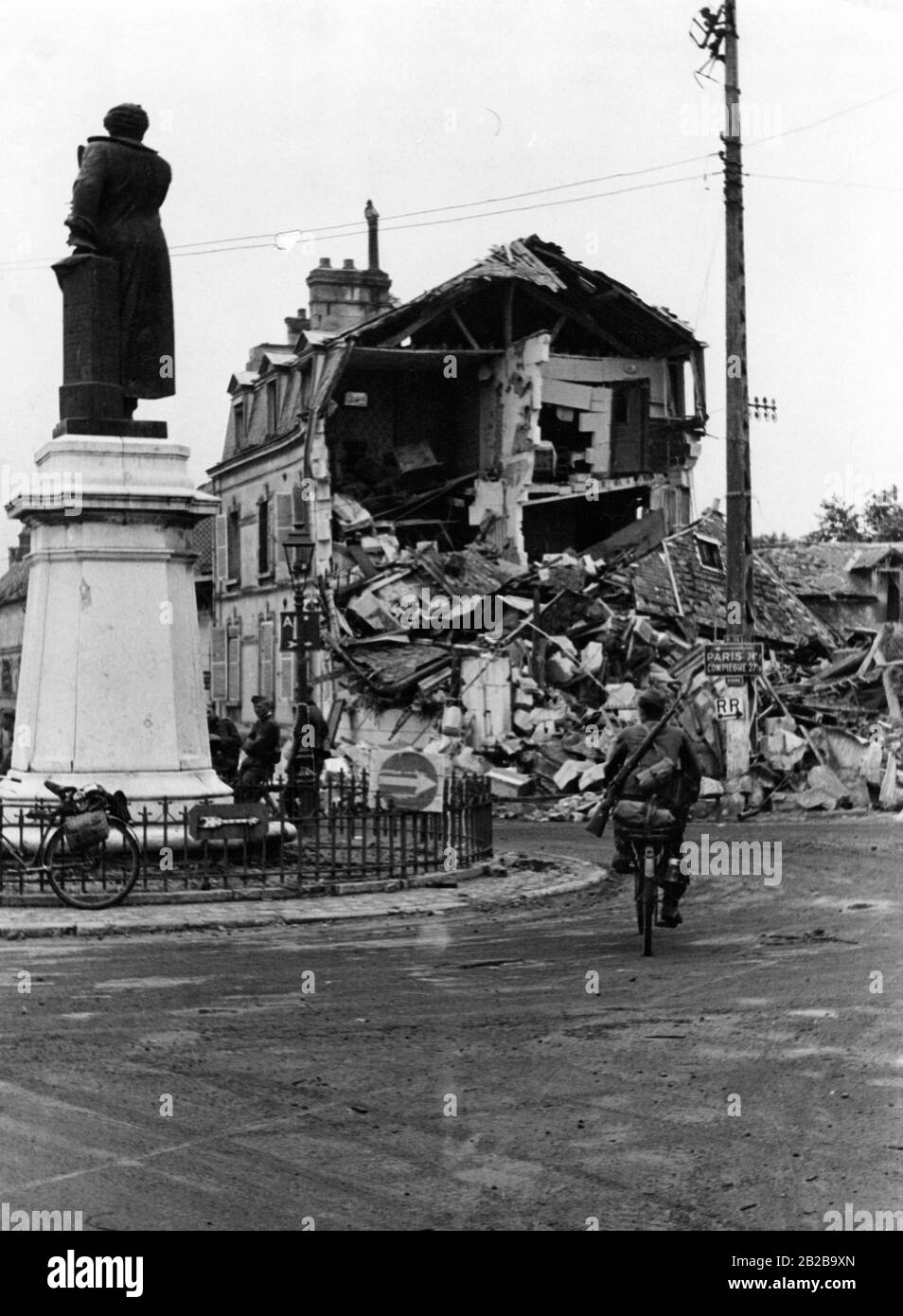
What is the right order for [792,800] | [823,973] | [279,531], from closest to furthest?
[823,973]
[792,800]
[279,531]

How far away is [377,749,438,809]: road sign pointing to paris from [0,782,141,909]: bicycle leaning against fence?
12.0 ft

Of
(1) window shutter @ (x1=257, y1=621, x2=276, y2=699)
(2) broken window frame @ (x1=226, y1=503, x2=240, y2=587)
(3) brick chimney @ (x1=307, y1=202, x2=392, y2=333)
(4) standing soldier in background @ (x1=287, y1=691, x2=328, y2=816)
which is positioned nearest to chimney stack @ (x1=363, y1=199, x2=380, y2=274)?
(3) brick chimney @ (x1=307, y1=202, x2=392, y2=333)

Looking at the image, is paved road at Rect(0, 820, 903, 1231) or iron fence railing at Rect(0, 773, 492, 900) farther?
iron fence railing at Rect(0, 773, 492, 900)

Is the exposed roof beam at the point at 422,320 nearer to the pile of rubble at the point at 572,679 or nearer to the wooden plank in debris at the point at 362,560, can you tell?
the pile of rubble at the point at 572,679

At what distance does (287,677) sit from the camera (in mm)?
42219

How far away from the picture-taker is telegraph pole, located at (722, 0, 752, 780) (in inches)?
1011

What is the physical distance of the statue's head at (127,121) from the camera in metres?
16.5

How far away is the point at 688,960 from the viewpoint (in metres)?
12.0

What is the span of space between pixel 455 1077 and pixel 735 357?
62.2 ft

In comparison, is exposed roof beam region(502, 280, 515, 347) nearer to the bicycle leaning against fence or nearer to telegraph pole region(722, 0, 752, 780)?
telegraph pole region(722, 0, 752, 780)

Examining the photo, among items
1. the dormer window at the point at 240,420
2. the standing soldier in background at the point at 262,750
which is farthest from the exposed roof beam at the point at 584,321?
the standing soldier in background at the point at 262,750
